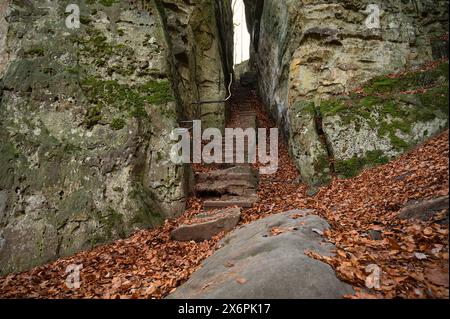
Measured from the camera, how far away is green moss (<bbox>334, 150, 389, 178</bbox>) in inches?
324

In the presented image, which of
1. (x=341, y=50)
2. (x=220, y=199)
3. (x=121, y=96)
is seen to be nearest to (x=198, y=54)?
(x=341, y=50)

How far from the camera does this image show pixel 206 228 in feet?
21.4

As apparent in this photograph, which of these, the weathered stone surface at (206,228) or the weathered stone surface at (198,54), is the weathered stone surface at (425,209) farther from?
the weathered stone surface at (198,54)

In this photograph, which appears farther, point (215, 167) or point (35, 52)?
point (215, 167)

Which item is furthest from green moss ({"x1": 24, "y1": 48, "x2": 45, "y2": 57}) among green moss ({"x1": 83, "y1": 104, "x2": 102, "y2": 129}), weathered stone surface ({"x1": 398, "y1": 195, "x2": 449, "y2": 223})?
weathered stone surface ({"x1": 398, "y1": 195, "x2": 449, "y2": 223})

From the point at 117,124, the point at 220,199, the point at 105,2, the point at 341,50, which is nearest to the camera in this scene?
the point at 117,124

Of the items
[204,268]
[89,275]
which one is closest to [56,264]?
[89,275]

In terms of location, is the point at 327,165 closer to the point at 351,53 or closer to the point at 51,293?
the point at 351,53

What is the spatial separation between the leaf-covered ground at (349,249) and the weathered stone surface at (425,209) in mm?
132

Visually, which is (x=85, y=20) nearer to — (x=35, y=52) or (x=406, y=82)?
(x=35, y=52)

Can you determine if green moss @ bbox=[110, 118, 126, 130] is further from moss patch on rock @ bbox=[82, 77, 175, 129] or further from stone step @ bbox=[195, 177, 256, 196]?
stone step @ bbox=[195, 177, 256, 196]

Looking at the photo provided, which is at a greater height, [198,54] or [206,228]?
[198,54]

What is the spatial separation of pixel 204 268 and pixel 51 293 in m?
2.81

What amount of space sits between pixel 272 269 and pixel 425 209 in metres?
2.53
